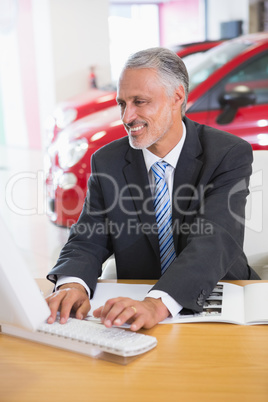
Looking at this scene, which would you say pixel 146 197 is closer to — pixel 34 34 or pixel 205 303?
pixel 205 303

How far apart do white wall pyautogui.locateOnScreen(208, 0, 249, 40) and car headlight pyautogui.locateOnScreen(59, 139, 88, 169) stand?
22.0 feet

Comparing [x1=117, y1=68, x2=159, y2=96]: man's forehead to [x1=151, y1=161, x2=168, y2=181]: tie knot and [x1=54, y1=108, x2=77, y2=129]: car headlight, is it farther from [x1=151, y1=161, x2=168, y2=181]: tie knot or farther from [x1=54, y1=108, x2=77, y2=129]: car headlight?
Result: [x1=54, y1=108, x2=77, y2=129]: car headlight

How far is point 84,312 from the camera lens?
127cm

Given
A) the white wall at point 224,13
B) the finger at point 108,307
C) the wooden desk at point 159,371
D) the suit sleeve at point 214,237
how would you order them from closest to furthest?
the wooden desk at point 159,371
the finger at point 108,307
the suit sleeve at point 214,237
the white wall at point 224,13

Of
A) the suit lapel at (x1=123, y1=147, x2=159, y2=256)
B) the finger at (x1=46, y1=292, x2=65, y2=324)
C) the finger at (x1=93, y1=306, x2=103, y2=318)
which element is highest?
the suit lapel at (x1=123, y1=147, x2=159, y2=256)

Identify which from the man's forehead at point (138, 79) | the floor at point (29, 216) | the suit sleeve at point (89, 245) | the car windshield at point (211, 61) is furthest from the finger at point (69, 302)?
the car windshield at point (211, 61)

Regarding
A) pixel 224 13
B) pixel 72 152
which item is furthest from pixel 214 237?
pixel 224 13

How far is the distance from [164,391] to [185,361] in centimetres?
11

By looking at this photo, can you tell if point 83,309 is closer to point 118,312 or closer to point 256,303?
point 118,312

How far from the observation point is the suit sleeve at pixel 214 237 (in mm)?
1293

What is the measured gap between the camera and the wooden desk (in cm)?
92

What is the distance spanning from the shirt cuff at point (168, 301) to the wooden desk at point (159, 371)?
9 centimetres

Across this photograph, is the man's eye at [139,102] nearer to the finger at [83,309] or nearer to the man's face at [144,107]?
the man's face at [144,107]

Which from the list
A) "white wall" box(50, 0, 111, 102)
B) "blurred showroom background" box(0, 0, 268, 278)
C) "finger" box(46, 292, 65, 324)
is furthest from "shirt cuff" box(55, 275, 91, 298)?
"white wall" box(50, 0, 111, 102)
